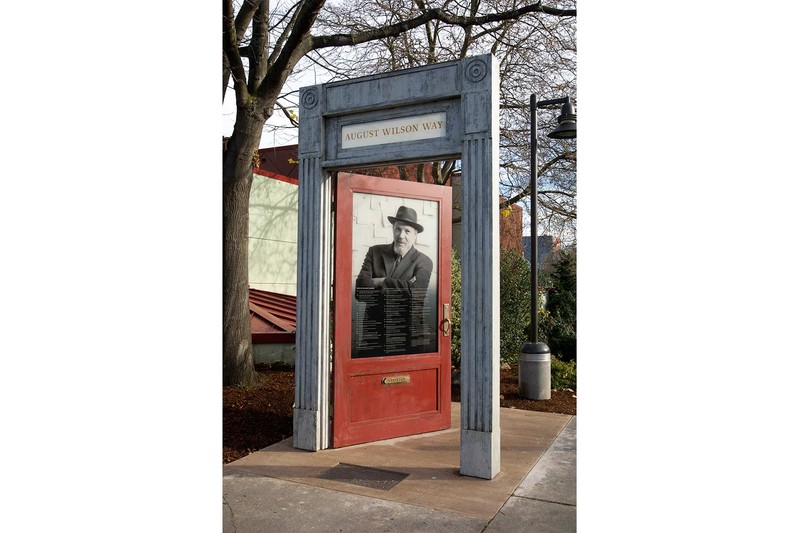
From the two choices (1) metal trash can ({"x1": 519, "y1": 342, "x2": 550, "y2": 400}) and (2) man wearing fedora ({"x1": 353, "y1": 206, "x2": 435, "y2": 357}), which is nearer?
(2) man wearing fedora ({"x1": 353, "y1": 206, "x2": 435, "y2": 357})

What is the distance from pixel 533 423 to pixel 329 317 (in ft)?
9.62

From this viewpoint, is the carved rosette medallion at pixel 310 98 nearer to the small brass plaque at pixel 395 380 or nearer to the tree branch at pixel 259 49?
the small brass plaque at pixel 395 380

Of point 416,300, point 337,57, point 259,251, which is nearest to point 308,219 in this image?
point 416,300

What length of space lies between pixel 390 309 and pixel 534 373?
3348mm

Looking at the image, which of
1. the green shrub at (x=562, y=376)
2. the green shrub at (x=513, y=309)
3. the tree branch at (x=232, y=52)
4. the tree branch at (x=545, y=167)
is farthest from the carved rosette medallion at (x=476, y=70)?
the tree branch at (x=545, y=167)

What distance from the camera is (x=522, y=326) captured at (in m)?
12.3

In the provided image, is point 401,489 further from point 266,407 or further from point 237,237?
point 237,237

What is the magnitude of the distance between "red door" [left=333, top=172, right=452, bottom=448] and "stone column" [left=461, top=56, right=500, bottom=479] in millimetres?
1305

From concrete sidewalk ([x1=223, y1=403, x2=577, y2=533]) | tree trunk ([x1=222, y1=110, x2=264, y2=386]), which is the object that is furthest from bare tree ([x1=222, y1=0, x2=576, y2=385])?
concrete sidewalk ([x1=223, y1=403, x2=577, y2=533])

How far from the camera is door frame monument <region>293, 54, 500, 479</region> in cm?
536

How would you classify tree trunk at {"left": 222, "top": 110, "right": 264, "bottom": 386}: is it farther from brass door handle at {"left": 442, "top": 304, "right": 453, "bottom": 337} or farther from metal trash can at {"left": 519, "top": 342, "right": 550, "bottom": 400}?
metal trash can at {"left": 519, "top": 342, "right": 550, "bottom": 400}

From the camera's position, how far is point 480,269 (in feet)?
17.7

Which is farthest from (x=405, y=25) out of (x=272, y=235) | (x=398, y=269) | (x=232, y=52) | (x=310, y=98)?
(x=272, y=235)
